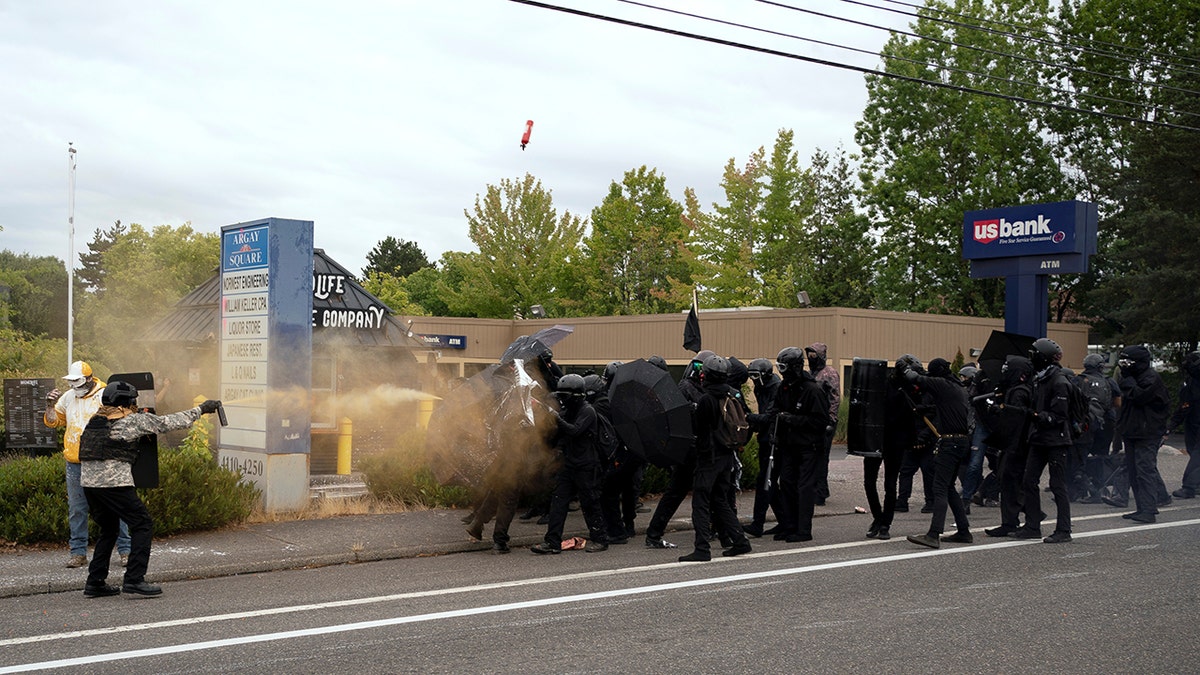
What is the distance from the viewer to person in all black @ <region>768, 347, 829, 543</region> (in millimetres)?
10883

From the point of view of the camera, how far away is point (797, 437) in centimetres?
1095

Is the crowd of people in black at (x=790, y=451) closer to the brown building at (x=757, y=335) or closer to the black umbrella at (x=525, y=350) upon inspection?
the black umbrella at (x=525, y=350)

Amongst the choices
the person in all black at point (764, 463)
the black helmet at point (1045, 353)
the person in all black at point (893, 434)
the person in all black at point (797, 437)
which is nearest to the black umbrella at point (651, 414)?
the person in all black at point (797, 437)

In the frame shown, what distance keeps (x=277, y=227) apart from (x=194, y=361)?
880 centimetres

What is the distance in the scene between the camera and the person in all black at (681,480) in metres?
10.3

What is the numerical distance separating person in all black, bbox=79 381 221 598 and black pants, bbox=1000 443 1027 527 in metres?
8.12

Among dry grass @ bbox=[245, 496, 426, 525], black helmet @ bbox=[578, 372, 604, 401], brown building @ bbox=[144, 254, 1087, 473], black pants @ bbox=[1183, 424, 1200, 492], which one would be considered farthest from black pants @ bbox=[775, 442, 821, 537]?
black pants @ bbox=[1183, 424, 1200, 492]

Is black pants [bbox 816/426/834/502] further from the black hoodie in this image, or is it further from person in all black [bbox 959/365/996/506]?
the black hoodie

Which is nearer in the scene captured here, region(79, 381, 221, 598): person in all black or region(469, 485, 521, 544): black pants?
region(79, 381, 221, 598): person in all black

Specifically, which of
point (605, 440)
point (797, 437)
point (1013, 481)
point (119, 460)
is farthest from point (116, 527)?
point (1013, 481)

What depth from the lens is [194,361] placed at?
20.3m

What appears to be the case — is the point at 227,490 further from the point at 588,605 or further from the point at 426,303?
the point at 426,303

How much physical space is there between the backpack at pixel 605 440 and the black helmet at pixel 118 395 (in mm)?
4252

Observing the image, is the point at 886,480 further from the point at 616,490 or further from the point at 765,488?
the point at 616,490
